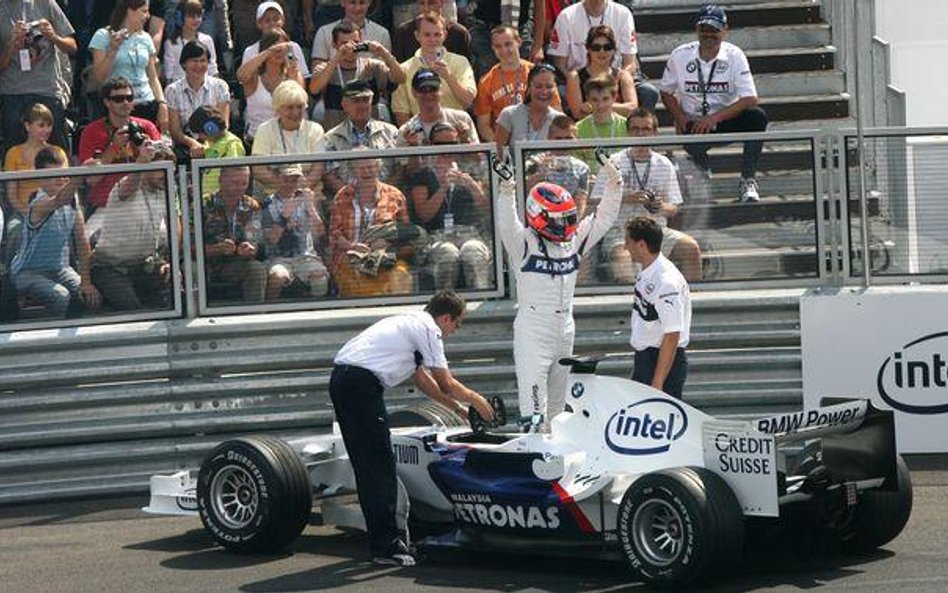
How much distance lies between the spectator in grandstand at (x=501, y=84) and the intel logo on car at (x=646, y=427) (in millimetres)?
5256

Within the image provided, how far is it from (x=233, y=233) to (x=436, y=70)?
2.88 metres

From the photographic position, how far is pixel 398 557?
33.6 feet

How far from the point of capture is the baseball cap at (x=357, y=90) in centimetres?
1377

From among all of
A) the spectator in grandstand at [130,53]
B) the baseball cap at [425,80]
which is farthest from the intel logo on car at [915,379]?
the spectator in grandstand at [130,53]

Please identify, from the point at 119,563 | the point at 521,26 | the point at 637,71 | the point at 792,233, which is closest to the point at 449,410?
the point at 119,563

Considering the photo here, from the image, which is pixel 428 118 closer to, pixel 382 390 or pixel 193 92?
pixel 193 92

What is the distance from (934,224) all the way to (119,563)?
5607 mm

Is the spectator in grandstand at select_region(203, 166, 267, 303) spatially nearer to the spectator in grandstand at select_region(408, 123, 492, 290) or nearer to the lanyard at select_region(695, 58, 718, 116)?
the spectator in grandstand at select_region(408, 123, 492, 290)

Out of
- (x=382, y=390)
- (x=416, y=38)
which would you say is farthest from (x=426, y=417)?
(x=416, y=38)

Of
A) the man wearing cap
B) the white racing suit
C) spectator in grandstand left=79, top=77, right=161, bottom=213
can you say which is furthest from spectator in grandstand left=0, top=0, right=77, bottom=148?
the white racing suit

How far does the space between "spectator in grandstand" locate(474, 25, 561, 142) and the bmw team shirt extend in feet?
12.6

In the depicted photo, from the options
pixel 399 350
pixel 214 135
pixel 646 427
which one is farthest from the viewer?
pixel 214 135

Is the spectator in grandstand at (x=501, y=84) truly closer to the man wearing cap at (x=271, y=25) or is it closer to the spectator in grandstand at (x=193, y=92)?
the man wearing cap at (x=271, y=25)

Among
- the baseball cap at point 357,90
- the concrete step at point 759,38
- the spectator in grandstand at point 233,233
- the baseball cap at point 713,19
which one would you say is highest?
the concrete step at point 759,38
